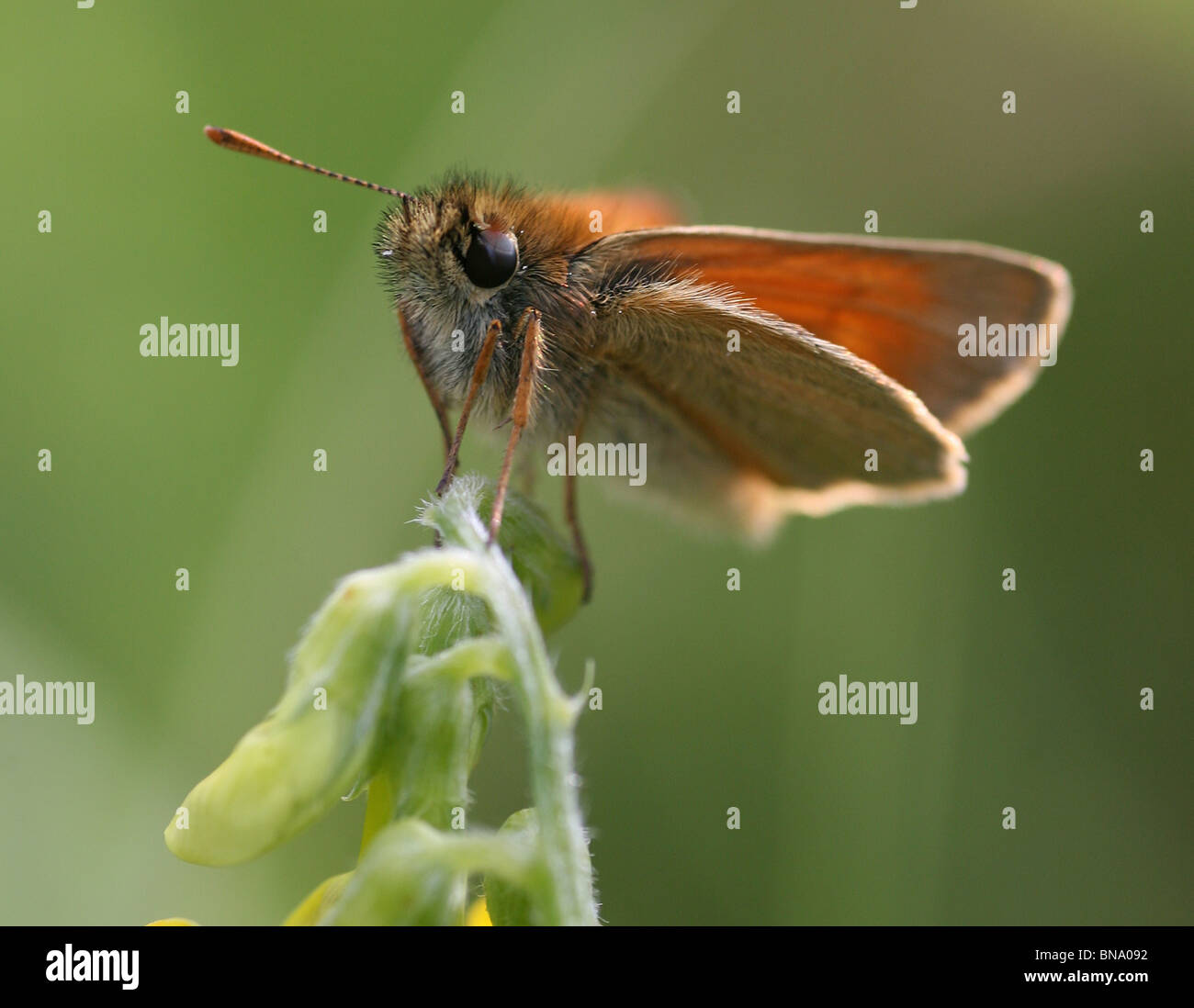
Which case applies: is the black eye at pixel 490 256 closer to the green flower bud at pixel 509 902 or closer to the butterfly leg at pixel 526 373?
the butterfly leg at pixel 526 373

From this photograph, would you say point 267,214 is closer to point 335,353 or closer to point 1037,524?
point 335,353

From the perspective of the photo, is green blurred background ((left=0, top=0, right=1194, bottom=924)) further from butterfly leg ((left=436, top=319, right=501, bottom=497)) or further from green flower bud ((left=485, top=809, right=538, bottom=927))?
green flower bud ((left=485, top=809, right=538, bottom=927))

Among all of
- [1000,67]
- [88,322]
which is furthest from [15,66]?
[1000,67]

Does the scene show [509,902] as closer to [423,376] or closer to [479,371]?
[479,371]

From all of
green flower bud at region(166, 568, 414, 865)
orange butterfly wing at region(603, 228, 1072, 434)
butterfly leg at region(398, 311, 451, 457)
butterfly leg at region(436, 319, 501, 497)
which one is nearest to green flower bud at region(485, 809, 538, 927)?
green flower bud at region(166, 568, 414, 865)

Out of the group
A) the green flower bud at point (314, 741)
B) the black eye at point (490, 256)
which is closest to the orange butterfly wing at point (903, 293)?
the black eye at point (490, 256)

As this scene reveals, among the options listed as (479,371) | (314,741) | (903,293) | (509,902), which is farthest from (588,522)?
(314,741)
